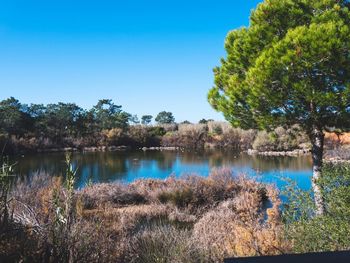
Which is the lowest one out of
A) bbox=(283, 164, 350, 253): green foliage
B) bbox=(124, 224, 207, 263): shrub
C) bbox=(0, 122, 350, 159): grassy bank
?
bbox=(124, 224, 207, 263): shrub

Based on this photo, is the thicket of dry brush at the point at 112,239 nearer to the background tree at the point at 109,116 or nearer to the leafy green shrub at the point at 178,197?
the leafy green shrub at the point at 178,197

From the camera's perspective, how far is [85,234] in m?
4.12

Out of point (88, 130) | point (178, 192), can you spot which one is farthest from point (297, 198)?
point (88, 130)

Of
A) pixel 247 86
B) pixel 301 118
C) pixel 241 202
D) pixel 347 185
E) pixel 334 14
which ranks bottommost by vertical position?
pixel 241 202

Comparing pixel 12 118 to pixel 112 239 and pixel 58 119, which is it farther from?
pixel 112 239

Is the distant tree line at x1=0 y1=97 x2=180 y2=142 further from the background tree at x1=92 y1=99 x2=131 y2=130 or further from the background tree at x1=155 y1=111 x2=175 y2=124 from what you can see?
the background tree at x1=155 y1=111 x2=175 y2=124

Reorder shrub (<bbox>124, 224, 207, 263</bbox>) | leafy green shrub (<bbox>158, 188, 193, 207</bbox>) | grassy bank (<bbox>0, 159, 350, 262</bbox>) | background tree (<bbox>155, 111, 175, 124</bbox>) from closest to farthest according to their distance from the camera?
grassy bank (<bbox>0, 159, 350, 262</bbox>) → shrub (<bbox>124, 224, 207, 263</bbox>) → leafy green shrub (<bbox>158, 188, 193, 207</bbox>) → background tree (<bbox>155, 111, 175, 124</bbox>)

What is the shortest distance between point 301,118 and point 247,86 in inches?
54.3

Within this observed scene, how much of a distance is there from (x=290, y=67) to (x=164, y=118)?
2799 inches

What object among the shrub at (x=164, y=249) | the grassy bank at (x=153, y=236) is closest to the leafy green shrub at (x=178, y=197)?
the grassy bank at (x=153, y=236)

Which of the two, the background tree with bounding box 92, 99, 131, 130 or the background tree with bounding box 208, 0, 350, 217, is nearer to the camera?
the background tree with bounding box 208, 0, 350, 217

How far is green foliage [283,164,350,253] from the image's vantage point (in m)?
4.42

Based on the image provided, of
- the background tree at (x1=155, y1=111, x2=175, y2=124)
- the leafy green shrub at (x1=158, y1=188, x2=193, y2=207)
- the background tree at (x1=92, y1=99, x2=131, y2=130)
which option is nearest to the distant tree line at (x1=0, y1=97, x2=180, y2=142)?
the background tree at (x1=92, y1=99, x2=131, y2=130)

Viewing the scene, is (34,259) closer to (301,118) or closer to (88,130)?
(301,118)
